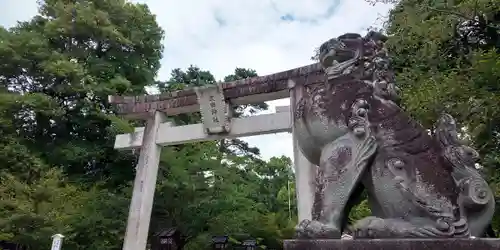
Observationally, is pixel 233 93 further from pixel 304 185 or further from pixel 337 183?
pixel 337 183

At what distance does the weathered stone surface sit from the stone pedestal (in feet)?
17.6

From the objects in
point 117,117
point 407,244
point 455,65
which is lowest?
point 407,244

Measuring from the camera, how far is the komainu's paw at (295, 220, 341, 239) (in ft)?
8.17

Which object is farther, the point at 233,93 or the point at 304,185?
the point at 233,93

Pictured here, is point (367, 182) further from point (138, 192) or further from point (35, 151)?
point (35, 151)

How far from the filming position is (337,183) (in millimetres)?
2621

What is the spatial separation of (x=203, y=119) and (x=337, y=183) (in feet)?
22.5

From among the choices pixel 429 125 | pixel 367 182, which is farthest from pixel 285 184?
pixel 367 182

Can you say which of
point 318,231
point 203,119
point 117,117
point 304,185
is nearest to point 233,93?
point 203,119

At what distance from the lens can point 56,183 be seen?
10.3 metres

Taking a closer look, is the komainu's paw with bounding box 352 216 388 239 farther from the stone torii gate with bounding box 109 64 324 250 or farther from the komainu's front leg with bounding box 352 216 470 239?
the stone torii gate with bounding box 109 64 324 250

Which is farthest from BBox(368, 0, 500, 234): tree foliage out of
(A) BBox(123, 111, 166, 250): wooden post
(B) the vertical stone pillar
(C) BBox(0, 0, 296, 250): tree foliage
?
(C) BBox(0, 0, 296, 250): tree foliage

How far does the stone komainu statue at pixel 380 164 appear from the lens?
2463 mm

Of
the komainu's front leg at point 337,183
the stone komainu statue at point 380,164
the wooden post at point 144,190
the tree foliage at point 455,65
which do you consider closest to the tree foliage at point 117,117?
the tree foliage at point 455,65
